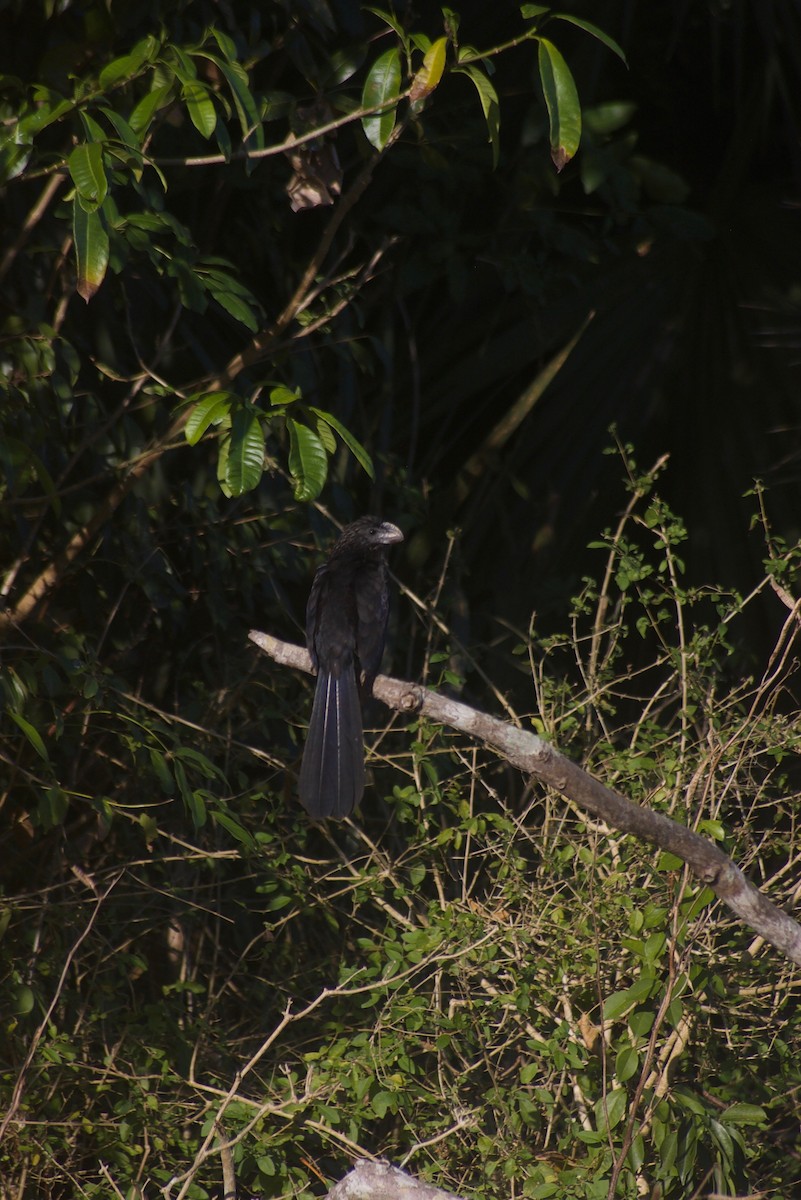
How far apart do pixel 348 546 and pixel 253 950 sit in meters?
1.54

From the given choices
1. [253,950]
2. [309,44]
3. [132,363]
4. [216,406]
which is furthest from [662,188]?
[253,950]

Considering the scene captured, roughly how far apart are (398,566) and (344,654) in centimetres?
Answer: 149

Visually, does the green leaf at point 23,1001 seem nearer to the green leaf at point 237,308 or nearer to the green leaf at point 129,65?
the green leaf at point 237,308

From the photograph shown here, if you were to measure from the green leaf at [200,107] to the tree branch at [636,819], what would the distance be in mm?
1319

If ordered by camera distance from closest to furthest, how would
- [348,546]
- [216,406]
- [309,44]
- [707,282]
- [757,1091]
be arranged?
[216,406] → [757,1091] → [309,44] → [348,546] → [707,282]

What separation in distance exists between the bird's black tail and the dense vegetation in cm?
24

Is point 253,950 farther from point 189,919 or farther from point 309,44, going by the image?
point 309,44

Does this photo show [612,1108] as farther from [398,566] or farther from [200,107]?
[398,566]

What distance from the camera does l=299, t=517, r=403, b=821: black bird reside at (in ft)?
11.1

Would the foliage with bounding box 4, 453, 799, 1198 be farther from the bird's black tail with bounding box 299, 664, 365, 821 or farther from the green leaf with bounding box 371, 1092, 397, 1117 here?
the bird's black tail with bounding box 299, 664, 365, 821

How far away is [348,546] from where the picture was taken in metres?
4.11

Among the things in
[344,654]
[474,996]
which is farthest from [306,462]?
[474,996]

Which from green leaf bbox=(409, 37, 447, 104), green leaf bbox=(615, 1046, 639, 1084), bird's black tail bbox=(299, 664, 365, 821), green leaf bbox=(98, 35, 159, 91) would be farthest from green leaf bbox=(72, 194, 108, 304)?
green leaf bbox=(615, 1046, 639, 1084)

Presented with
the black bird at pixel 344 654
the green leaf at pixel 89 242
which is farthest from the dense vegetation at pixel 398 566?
the black bird at pixel 344 654
